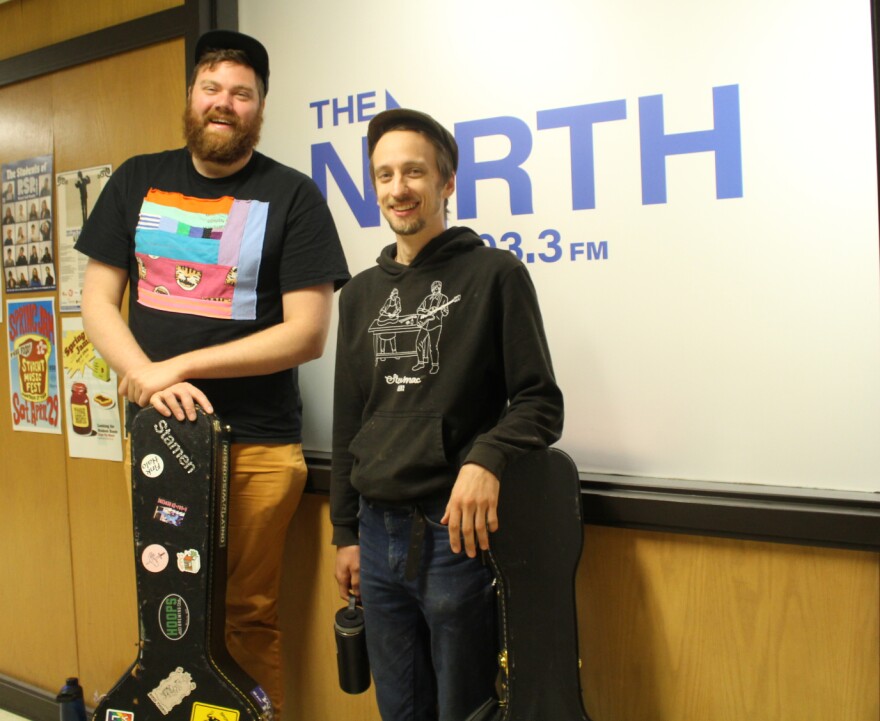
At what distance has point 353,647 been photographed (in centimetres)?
153

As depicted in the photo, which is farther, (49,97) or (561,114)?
(49,97)

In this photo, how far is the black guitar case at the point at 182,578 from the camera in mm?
1526

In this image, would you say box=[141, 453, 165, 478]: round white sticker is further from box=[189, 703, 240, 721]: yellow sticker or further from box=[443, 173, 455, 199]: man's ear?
box=[443, 173, 455, 199]: man's ear

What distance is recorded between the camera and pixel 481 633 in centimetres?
135

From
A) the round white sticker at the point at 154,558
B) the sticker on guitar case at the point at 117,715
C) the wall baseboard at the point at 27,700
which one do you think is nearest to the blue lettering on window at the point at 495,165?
the round white sticker at the point at 154,558

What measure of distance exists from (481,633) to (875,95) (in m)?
1.23

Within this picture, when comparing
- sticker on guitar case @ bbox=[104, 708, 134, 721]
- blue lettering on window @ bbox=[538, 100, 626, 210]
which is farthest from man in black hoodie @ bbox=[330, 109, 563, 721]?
sticker on guitar case @ bbox=[104, 708, 134, 721]

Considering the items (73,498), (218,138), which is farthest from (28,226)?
(218,138)

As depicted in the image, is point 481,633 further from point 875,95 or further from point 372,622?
point 875,95

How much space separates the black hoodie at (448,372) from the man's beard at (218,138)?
497 mm

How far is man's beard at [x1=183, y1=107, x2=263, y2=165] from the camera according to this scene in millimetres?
1616

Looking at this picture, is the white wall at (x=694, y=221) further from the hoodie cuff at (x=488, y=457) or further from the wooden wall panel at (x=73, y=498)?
the wooden wall panel at (x=73, y=498)

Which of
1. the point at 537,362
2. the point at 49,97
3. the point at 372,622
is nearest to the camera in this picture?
the point at 537,362

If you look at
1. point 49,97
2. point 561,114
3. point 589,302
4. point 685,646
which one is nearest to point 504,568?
point 685,646
